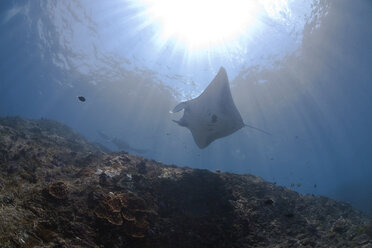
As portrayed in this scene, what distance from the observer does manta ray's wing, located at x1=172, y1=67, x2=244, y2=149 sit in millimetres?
6664

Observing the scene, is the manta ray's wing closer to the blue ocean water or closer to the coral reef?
the coral reef

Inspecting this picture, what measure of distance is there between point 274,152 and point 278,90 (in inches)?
1485

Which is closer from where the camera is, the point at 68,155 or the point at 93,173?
the point at 93,173

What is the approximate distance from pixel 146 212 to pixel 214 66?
20.2 meters

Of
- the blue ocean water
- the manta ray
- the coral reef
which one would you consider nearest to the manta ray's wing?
the manta ray

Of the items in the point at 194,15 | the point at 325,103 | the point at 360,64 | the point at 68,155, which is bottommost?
the point at 68,155

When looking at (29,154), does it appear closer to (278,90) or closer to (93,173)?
(93,173)

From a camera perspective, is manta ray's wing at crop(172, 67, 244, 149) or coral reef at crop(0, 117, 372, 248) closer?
coral reef at crop(0, 117, 372, 248)

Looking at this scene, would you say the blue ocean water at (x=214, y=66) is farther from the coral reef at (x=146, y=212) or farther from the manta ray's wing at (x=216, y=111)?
the coral reef at (x=146, y=212)

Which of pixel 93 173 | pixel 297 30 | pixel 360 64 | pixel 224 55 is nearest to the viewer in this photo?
pixel 93 173

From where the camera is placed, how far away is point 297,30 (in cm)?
1584

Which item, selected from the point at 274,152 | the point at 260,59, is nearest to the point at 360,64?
the point at 260,59

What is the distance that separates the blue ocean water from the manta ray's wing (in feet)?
23.5

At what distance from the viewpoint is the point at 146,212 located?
11.9 feet
